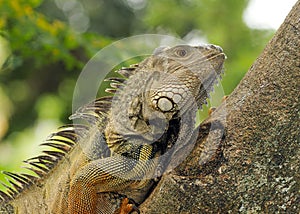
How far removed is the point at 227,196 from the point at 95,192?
1.19 meters

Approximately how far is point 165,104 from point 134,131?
34 centimetres

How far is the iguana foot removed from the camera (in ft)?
12.0

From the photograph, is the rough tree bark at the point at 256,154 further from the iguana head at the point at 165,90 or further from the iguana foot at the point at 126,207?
the iguana head at the point at 165,90

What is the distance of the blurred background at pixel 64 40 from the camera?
26.0 ft

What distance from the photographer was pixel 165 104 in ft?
13.1

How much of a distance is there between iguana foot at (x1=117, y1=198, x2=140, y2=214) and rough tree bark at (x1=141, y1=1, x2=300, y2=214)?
0.32 m

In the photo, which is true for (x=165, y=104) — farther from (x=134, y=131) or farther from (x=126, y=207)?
(x=126, y=207)

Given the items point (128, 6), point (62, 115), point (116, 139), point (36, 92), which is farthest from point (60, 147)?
point (128, 6)

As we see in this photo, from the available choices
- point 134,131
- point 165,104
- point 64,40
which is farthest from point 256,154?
point 64,40

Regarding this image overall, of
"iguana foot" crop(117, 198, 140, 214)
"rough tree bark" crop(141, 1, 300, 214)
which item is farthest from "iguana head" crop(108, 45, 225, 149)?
"rough tree bark" crop(141, 1, 300, 214)

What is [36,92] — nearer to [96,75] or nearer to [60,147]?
[96,75]

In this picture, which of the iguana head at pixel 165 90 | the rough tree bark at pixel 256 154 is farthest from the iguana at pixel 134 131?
the rough tree bark at pixel 256 154

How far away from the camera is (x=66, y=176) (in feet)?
14.4

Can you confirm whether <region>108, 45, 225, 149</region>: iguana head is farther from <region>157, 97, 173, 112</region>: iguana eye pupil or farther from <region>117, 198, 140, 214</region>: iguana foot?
<region>117, 198, 140, 214</region>: iguana foot
